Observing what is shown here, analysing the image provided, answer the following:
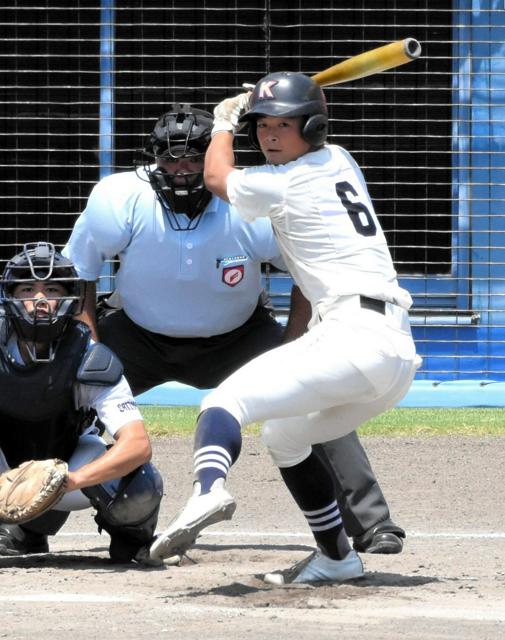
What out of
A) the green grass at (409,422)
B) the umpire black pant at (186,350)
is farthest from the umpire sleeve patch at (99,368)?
the green grass at (409,422)

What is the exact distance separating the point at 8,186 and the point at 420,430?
12.9 ft

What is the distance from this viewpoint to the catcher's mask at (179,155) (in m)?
5.95

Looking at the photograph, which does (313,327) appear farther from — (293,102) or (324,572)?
(324,572)

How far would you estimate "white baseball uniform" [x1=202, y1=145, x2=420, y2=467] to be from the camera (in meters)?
4.48

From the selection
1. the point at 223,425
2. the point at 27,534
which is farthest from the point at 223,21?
the point at 223,425

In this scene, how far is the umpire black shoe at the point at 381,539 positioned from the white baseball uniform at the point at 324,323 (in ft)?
3.11

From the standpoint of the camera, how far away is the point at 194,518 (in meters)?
4.18

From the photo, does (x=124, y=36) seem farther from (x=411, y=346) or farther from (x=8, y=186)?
(x=411, y=346)

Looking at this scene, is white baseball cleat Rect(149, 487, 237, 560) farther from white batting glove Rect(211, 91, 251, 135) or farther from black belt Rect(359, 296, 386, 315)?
white batting glove Rect(211, 91, 251, 135)

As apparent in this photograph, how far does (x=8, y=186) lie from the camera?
11180 millimetres

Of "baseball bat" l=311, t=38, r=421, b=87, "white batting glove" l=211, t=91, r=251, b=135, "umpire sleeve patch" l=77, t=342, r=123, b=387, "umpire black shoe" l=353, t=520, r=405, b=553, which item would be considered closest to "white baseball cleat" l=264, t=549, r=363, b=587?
"umpire black shoe" l=353, t=520, r=405, b=553

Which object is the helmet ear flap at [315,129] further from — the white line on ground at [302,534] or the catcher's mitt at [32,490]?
the white line on ground at [302,534]

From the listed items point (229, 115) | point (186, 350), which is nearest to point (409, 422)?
point (186, 350)

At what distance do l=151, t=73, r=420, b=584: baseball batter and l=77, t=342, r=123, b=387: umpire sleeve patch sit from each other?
2.00 feet
